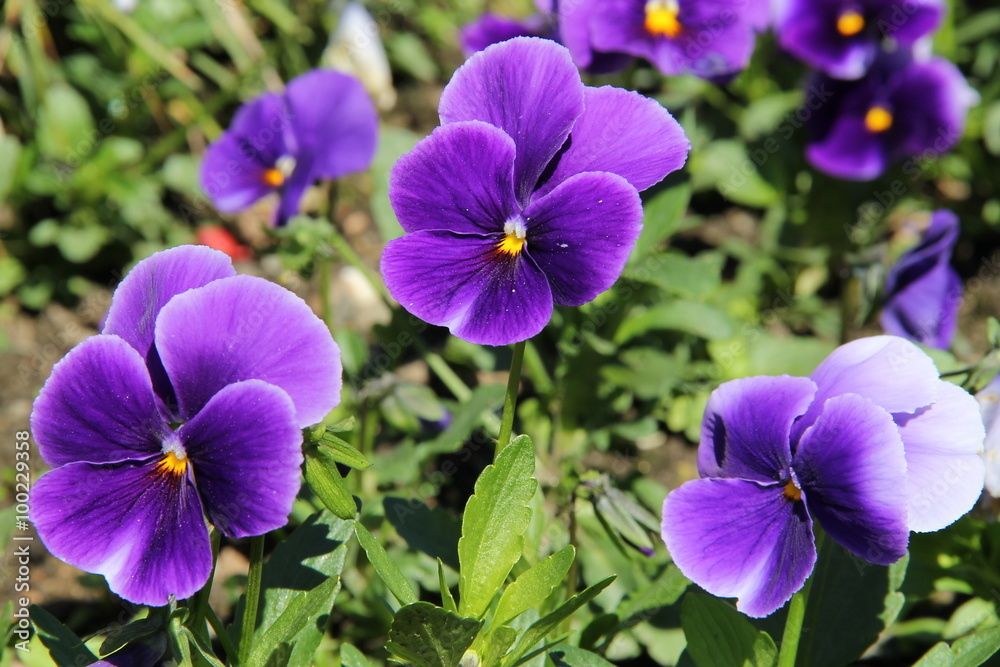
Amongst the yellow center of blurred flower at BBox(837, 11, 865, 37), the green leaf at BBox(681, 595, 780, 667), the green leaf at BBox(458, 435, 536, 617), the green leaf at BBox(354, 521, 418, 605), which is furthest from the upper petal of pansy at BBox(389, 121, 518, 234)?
the yellow center of blurred flower at BBox(837, 11, 865, 37)

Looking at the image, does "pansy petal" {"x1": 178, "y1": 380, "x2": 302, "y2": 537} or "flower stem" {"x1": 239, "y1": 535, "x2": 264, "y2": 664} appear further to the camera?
"flower stem" {"x1": 239, "y1": 535, "x2": 264, "y2": 664}

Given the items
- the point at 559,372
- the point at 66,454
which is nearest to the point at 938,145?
the point at 559,372

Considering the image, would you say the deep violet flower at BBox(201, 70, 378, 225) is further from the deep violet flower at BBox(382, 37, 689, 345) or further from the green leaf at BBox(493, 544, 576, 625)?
the green leaf at BBox(493, 544, 576, 625)

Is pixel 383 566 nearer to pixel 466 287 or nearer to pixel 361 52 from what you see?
pixel 466 287

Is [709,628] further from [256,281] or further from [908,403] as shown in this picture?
[256,281]

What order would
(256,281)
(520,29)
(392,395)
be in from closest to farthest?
(256,281) < (392,395) < (520,29)

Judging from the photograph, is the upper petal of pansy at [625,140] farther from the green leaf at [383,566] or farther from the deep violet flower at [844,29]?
the deep violet flower at [844,29]
